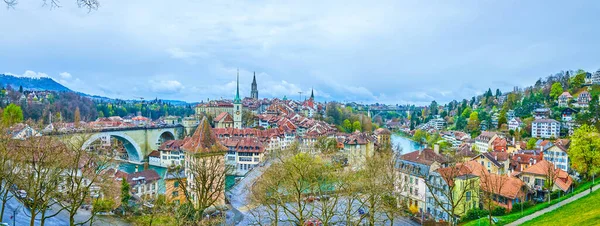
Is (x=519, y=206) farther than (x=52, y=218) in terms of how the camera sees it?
Yes

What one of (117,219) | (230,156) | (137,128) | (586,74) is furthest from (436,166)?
(586,74)

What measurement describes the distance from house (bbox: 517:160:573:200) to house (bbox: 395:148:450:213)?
560 cm

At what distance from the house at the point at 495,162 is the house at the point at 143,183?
76.1 feet

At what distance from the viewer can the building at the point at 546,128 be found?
163 ft

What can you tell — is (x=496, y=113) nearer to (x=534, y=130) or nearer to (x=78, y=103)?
(x=534, y=130)

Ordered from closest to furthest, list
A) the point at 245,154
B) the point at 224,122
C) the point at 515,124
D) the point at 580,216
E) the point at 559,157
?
the point at 580,216
the point at 559,157
the point at 245,154
the point at 515,124
the point at 224,122

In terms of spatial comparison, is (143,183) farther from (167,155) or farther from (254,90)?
(254,90)

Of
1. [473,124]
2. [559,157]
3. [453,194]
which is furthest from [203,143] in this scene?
[473,124]

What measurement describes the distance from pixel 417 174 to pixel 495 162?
9313 millimetres

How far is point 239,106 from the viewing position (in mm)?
67188

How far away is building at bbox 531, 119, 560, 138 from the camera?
4959 centimetres

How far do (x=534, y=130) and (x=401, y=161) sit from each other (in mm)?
34020

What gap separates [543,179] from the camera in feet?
83.0

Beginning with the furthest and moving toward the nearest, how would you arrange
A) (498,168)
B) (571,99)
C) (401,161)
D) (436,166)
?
(571,99) < (498,168) < (401,161) < (436,166)
